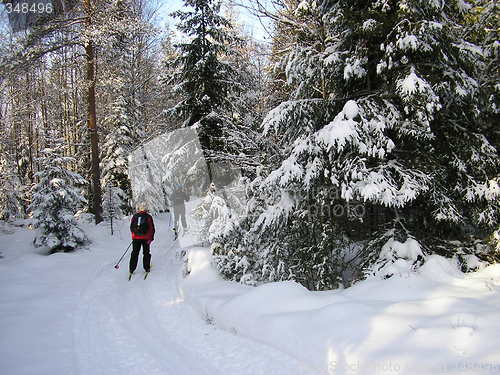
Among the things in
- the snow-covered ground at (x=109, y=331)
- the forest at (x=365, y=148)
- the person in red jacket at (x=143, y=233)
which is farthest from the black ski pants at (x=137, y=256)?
the forest at (x=365, y=148)

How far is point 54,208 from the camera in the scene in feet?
35.2

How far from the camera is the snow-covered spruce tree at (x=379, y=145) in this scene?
18.1ft

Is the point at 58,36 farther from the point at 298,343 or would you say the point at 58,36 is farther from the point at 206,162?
the point at 298,343

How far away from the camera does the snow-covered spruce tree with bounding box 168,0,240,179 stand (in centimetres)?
1010

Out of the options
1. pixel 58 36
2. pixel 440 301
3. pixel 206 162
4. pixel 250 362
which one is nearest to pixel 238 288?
pixel 250 362

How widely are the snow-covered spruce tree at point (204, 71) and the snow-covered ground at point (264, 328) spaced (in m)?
5.08

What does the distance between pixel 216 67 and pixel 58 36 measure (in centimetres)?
812

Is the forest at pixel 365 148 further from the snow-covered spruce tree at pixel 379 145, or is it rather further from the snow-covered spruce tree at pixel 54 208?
the snow-covered spruce tree at pixel 54 208

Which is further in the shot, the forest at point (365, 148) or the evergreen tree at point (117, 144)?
the evergreen tree at point (117, 144)

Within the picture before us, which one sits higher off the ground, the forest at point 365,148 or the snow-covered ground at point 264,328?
the forest at point 365,148

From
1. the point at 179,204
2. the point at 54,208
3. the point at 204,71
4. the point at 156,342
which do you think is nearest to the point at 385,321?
the point at 156,342

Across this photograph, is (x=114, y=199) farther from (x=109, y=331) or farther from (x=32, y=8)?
(x=109, y=331)

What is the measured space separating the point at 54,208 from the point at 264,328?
8989mm

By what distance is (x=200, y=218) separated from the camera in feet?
27.7
